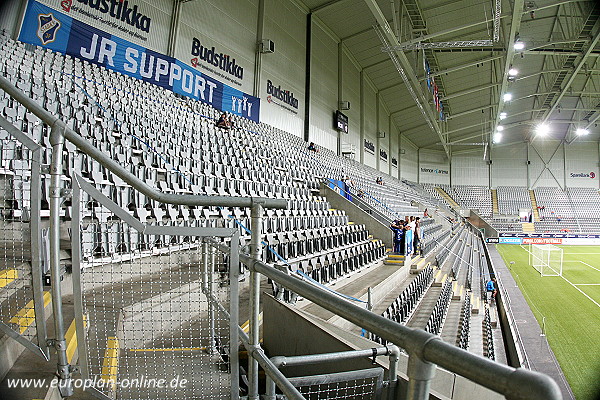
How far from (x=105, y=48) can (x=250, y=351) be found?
1013cm

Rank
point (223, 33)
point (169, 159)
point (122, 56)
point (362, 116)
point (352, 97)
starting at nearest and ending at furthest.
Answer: point (169, 159)
point (122, 56)
point (223, 33)
point (352, 97)
point (362, 116)

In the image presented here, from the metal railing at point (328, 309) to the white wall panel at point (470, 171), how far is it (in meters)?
41.7

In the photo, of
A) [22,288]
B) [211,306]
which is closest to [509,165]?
[211,306]

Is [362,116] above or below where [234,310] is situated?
above

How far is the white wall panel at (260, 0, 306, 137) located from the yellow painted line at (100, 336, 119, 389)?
1296 centimetres

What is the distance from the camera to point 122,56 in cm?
988

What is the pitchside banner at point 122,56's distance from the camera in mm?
8141

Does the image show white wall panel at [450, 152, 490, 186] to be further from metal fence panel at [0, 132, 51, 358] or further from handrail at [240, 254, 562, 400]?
handrail at [240, 254, 562, 400]

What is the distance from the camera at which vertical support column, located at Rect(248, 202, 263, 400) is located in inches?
60.1

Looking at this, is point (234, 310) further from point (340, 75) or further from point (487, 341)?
point (340, 75)

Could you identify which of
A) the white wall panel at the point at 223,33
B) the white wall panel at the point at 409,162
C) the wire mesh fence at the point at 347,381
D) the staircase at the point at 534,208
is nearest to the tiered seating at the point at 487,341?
the wire mesh fence at the point at 347,381

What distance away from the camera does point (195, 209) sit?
18.1 ft

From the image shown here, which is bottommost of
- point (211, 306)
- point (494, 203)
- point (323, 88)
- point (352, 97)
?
point (211, 306)

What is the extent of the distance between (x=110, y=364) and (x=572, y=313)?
41.3ft
